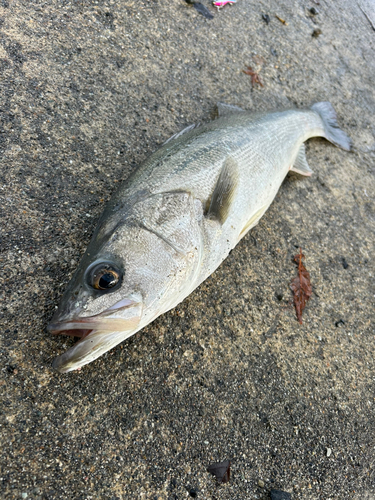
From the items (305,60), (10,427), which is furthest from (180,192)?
(305,60)

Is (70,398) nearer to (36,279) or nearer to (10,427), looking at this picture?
(10,427)

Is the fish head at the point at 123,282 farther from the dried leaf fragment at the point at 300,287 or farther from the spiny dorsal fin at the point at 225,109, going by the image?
the spiny dorsal fin at the point at 225,109

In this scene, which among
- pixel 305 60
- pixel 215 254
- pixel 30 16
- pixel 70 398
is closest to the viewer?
pixel 70 398

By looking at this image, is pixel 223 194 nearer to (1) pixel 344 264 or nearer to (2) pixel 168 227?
(2) pixel 168 227

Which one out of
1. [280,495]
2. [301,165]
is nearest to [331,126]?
[301,165]

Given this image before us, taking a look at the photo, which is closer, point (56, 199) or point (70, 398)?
point (70, 398)

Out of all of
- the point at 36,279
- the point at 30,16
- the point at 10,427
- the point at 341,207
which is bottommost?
the point at 10,427
